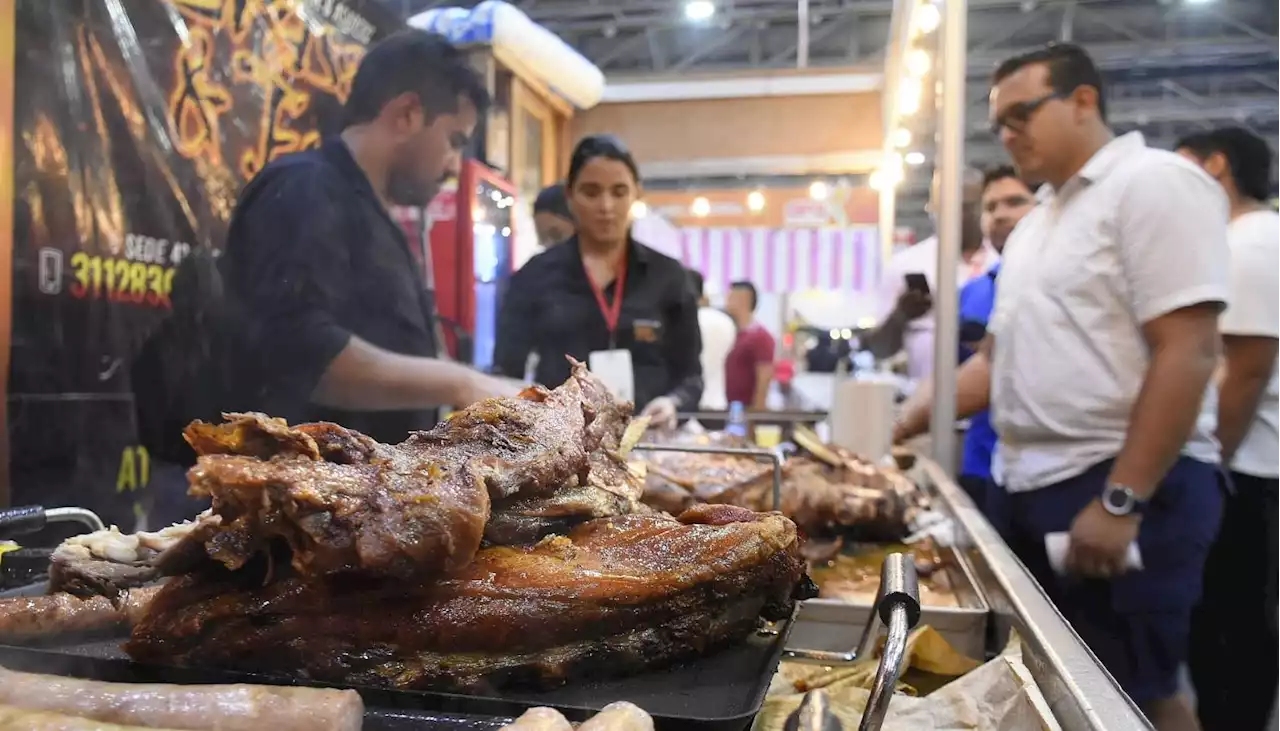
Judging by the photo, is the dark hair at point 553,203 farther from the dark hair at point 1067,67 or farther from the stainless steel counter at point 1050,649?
the stainless steel counter at point 1050,649

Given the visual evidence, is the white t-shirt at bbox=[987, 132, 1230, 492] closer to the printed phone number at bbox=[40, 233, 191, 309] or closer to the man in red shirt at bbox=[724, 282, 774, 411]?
the printed phone number at bbox=[40, 233, 191, 309]

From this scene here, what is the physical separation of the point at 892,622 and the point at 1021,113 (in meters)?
2.00

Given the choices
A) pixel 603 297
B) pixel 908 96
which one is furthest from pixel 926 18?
pixel 603 297

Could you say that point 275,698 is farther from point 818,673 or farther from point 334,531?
point 818,673

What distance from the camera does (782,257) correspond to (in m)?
7.67

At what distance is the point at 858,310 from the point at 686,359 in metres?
4.30

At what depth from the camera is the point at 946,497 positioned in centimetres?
257

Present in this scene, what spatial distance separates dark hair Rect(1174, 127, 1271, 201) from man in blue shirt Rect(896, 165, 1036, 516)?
0.99 meters

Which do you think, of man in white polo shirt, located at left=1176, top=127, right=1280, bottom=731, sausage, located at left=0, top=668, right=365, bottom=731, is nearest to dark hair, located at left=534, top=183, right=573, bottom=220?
man in white polo shirt, located at left=1176, top=127, right=1280, bottom=731

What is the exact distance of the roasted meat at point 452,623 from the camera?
876 mm

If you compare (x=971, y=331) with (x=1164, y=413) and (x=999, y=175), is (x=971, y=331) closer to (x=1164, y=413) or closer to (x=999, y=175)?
(x=999, y=175)

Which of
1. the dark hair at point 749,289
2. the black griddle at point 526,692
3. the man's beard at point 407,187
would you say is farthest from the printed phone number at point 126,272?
the dark hair at point 749,289

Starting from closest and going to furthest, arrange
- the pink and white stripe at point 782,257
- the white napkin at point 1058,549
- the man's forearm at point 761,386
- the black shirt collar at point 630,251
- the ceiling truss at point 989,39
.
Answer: the white napkin at point 1058,549 < the black shirt collar at point 630,251 < the ceiling truss at point 989,39 < the man's forearm at point 761,386 < the pink and white stripe at point 782,257

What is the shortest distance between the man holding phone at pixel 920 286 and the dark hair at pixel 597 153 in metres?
1.83
